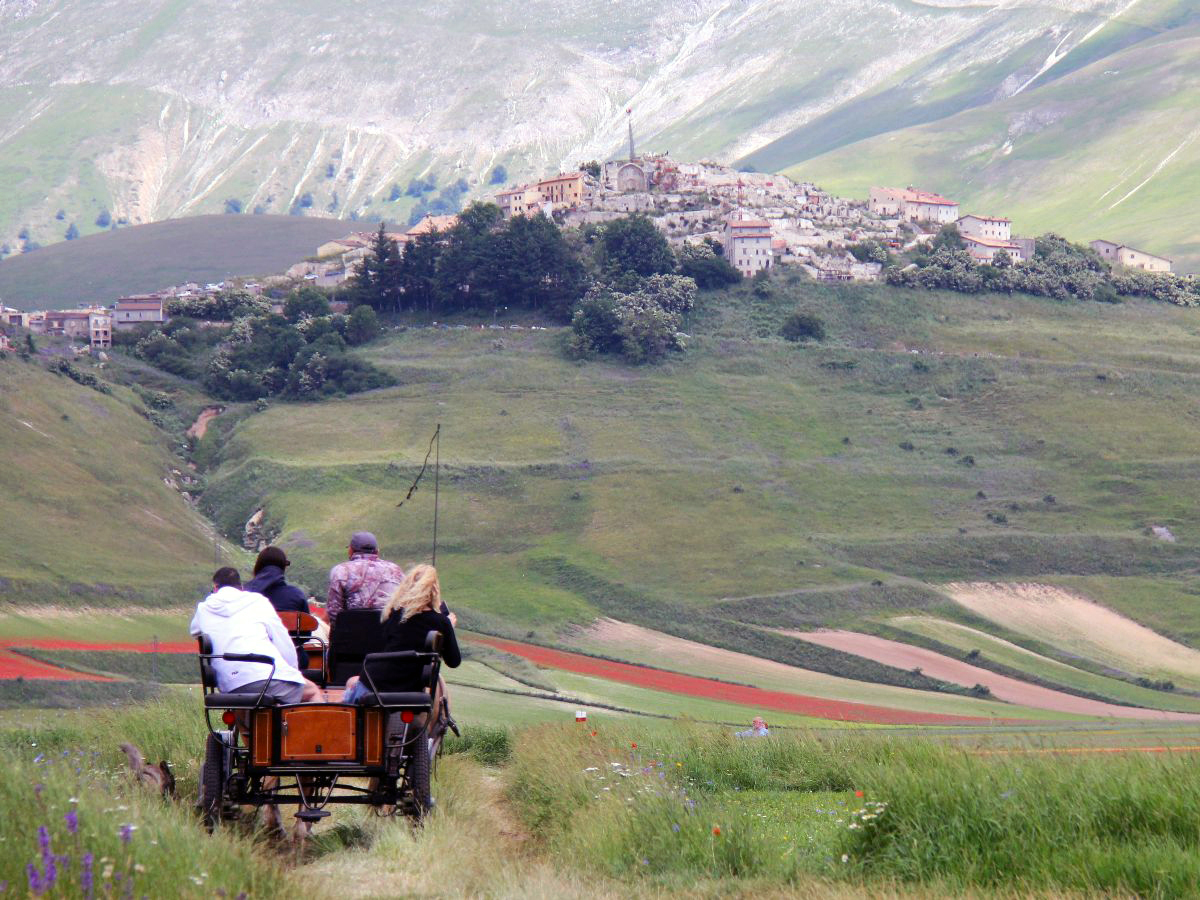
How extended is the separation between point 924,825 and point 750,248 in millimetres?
119679

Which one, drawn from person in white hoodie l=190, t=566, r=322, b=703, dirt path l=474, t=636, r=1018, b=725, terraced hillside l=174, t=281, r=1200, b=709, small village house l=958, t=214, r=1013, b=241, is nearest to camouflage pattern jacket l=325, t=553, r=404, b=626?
person in white hoodie l=190, t=566, r=322, b=703

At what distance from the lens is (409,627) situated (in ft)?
35.8

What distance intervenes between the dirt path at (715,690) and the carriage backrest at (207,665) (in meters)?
35.1

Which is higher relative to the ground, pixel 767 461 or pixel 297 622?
pixel 297 622

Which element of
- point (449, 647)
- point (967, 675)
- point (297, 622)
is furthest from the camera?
point (967, 675)

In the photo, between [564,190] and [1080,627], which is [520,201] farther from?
[1080,627]

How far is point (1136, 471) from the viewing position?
291 feet

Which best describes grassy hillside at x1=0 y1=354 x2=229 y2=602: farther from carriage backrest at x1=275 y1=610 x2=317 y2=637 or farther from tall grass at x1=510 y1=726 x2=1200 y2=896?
tall grass at x1=510 y1=726 x2=1200 y2=896

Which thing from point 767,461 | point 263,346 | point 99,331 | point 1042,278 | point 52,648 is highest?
point 1042,278

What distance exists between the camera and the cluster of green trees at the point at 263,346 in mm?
105312

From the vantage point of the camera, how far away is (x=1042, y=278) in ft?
409

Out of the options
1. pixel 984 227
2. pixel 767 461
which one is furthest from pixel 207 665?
pixel 984 227

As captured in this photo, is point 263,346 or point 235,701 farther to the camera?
point 263,346

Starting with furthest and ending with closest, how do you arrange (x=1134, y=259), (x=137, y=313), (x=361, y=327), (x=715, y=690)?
(x=1134, y=259) < (x=137, y=313) < (x=361, y=327) < (x=715, y=690)
